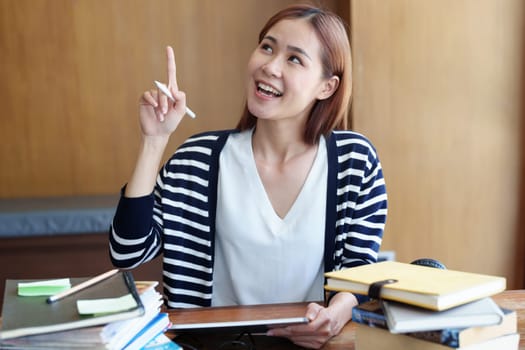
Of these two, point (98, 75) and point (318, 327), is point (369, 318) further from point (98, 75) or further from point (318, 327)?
point (98, 75)

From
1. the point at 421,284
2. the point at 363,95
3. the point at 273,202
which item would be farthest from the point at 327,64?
the point at 363,95

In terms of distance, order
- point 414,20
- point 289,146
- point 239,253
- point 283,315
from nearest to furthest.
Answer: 1. point 283,315
2. point 239,253
3. point 289,146
4. point 414,20

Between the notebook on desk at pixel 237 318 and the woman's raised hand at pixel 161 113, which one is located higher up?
the woman's raised hand at pixel 161 113

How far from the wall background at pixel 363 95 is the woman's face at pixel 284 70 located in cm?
131

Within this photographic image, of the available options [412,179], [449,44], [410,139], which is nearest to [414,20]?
[449,44]

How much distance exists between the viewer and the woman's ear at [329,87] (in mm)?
1666

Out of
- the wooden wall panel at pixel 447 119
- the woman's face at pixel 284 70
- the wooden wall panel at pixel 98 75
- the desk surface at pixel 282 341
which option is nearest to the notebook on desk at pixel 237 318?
the desk surface at pixel 282 341

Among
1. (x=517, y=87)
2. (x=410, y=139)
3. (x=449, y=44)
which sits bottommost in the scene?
(x=410, y=139)

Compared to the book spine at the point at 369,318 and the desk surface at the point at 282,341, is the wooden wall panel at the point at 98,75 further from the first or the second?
the book spine at the point at 369,318

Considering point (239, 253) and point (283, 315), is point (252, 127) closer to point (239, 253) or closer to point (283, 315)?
point (239, 253)

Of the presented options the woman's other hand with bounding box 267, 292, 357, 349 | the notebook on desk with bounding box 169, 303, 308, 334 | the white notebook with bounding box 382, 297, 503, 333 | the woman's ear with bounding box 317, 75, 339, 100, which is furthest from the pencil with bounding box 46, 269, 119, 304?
the woman's ear with bounding box 317, 75, 339, 100

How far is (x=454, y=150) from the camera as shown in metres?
2.94

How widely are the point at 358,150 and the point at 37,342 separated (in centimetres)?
94

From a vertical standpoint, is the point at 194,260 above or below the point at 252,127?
below
